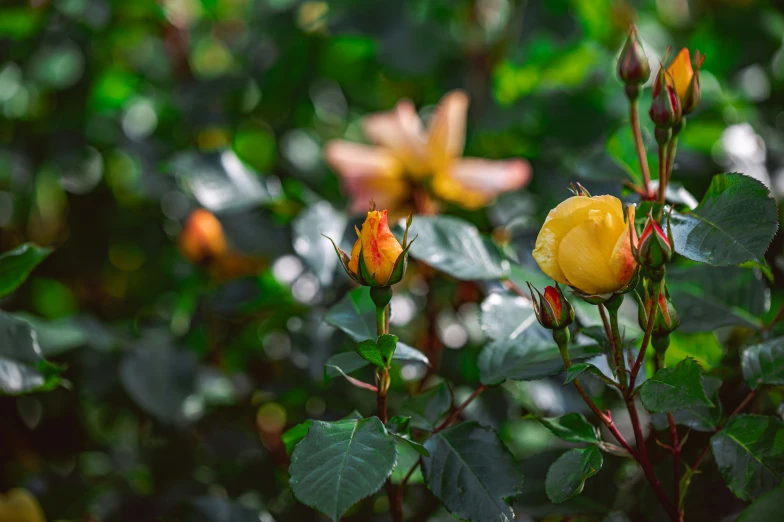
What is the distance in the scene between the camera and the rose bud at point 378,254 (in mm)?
445

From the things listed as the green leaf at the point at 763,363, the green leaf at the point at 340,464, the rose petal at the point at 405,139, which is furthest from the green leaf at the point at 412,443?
the rose petal at the point at 405,139

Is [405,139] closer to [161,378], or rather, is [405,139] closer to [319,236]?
[319,236]

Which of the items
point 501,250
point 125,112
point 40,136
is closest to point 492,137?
point 501,250

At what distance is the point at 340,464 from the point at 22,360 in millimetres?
338

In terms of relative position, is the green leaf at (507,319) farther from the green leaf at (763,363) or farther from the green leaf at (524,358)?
the green leaf at (763,363)

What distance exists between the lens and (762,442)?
0.45 metres

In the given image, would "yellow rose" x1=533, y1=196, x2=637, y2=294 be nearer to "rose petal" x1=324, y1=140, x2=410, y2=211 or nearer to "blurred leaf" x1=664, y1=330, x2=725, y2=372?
"blurred leaf" x1=664, y1=330, x2=725, y2=372

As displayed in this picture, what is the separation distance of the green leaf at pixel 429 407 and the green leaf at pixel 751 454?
20cm

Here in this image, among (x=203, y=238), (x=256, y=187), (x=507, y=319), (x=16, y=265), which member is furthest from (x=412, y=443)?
(x=203, y=238)

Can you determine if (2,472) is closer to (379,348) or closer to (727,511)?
(379,348)

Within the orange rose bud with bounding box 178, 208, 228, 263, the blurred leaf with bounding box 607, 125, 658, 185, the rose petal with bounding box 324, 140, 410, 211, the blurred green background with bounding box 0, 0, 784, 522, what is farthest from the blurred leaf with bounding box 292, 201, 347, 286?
the blurred leaf with bounding box 607, 125, 658, 185

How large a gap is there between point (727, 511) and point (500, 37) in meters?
0.98

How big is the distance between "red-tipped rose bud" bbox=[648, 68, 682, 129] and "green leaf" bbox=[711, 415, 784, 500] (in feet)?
0.75

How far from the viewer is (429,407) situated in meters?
0.52
